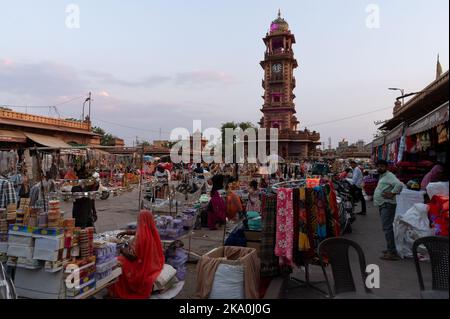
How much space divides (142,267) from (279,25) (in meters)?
49.3

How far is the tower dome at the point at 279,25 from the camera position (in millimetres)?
46656

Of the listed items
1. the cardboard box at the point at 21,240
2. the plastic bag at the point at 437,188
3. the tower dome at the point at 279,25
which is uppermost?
the tower dome at the point at 279,25

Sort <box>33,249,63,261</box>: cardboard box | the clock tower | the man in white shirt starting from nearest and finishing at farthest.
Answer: <box>33,249,63,261</box>: cardboard box < the man in white shirt < the clock tower

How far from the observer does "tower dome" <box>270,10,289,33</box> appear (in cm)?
4666

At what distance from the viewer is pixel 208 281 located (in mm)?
3629

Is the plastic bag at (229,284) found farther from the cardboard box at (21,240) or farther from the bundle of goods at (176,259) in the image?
the cardboard box at (21,240)

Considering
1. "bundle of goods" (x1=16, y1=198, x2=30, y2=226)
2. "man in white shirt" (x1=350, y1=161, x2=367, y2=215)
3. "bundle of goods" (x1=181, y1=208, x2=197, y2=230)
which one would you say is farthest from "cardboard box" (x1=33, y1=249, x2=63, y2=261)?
"man in white shirt" (x1=350, y1=161, x2=367, y2=215)

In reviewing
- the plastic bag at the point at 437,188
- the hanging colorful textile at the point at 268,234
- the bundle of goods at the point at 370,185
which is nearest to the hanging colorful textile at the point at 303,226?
the hanging colorful textile at the point at 268,234

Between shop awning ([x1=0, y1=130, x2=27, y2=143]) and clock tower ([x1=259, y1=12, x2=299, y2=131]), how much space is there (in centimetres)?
3175

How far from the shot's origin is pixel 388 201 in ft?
17.6

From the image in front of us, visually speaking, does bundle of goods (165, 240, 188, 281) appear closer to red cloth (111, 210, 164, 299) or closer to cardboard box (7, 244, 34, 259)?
red cloth (111, 210, 164, 299)

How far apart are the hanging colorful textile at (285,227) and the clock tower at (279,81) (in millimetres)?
39990
